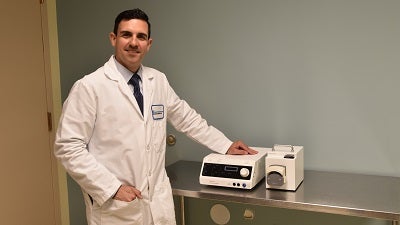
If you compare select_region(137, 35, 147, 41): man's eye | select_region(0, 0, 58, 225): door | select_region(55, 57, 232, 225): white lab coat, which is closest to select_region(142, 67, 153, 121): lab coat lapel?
select_region(55, 57, 232, 225): white lab coat

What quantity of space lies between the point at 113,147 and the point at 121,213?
0.87 feet

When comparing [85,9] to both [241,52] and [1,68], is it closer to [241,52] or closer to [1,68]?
[1,68]

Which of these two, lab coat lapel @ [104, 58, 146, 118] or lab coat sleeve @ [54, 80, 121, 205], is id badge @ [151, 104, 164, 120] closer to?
lab coat lapel @ [104, 58, 146, 118]

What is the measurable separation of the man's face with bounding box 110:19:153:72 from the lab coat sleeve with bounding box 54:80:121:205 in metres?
0.21

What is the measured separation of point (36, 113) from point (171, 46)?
2.96 feet

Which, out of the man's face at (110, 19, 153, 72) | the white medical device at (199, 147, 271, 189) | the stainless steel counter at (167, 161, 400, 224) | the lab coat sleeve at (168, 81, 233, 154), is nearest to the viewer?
the stainless steel counter at (167, 161, 400, 224)

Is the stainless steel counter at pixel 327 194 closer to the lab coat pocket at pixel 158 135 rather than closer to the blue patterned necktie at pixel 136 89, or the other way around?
the lab coat pocket at pixel 158 135

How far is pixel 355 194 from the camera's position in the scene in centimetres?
181

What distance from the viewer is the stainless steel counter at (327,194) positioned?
5.45 ft

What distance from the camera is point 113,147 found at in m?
1.79

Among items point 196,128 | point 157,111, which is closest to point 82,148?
point 157,111

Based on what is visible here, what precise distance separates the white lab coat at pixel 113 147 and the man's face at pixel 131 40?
3.2 inches

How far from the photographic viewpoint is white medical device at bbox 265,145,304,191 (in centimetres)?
185

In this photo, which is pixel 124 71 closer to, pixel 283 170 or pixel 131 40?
pixel 131 40
